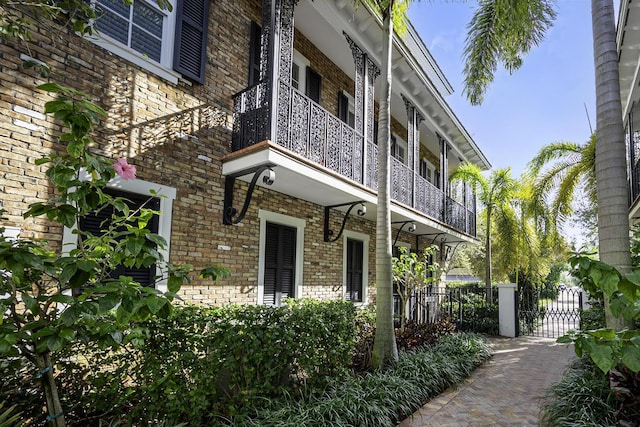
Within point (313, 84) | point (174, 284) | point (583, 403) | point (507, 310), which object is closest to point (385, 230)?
point (583, 403)

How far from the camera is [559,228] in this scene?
42.8 feet

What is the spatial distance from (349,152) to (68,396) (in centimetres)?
594

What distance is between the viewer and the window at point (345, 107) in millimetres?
9562

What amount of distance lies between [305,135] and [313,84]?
8.95ft

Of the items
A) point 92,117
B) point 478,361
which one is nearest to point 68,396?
point 92,117

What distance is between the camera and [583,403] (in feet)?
14.6

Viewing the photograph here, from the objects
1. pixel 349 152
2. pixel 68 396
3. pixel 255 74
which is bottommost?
pixel 68 396

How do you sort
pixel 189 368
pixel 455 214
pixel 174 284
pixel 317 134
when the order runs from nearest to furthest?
pixel 174 284 → pixel 189 368 → pixel 317 134 → pixel 455 214

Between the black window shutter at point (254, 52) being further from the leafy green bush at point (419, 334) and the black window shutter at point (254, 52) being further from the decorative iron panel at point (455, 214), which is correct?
the decorative iron panel at point (455, 214)

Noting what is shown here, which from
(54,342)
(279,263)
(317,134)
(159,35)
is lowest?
(54,342)

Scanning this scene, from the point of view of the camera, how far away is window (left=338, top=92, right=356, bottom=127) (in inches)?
376

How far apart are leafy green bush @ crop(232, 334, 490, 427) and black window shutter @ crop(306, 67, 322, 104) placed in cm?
588

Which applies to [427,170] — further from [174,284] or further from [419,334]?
[174,284]

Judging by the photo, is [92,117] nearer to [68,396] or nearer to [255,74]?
[68,396]
